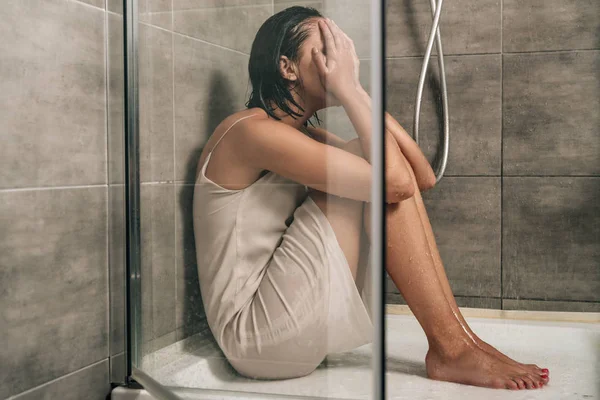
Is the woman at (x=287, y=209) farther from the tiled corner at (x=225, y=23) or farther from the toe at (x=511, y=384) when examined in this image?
the toe at (x=511, y=384)

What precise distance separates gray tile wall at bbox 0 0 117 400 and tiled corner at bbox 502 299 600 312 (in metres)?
1.05

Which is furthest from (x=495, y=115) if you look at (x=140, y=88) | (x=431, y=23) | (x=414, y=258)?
(x=140, y=88)

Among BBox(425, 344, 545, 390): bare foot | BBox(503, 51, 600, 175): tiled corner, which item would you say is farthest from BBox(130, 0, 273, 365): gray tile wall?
BBox(503, 51, 600, 175): tiled corner

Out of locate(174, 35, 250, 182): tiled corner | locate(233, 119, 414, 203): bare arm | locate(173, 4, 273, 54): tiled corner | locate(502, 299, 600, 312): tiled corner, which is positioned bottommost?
locate(502, 299, 600, 312): tiled corner

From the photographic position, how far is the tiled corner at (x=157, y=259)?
36.4 inches

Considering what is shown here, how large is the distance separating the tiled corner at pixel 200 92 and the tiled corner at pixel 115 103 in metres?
0.15

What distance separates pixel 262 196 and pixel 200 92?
7.6 inches

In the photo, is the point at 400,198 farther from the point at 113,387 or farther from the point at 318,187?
the point at 113,387

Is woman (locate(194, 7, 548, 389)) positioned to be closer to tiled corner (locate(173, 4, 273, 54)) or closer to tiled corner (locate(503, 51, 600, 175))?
tiled corner (locate(173, 4, 273, 54))

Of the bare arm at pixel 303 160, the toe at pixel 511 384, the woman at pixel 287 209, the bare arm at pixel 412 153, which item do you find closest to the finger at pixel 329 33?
the woman at pixel 287 209

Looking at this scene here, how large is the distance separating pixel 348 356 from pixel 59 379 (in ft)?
1.54

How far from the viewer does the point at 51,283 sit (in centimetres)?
90

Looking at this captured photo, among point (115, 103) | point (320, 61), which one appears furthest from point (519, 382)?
point (115, 103)

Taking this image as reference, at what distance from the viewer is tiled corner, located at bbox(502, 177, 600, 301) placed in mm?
1574
